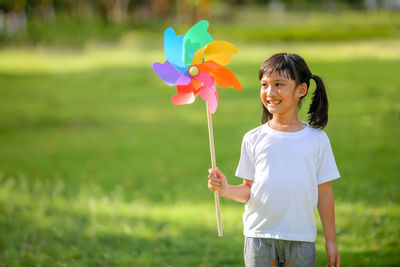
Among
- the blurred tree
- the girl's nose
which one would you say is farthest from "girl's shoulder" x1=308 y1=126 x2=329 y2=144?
the blurred tree

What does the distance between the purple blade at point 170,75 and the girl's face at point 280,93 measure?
427 millimetres

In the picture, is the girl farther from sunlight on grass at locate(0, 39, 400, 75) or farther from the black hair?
sunlight on grass at locate(0, 39, 400, 75)

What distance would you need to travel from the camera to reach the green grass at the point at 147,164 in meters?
4.17

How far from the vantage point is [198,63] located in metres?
2.61

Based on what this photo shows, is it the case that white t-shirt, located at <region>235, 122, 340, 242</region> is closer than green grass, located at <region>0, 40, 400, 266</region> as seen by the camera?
Yes

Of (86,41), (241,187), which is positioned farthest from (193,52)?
(86,41)

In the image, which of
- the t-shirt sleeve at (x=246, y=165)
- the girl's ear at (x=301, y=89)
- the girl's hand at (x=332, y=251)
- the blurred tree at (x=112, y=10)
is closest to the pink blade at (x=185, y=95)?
the t-shirt sleeve at (x=246, y=165)

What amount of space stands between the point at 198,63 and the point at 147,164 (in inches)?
195

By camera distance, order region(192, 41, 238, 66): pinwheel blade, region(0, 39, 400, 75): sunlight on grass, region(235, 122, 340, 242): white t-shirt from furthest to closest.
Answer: region(0, 39, 400, 75): sunlight on grass, region(192, 41, 238, 66): pinwheel blade, region(235, 122, 340, 242): white t-shirt

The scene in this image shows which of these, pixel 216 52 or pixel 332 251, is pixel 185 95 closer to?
pixel 216 52

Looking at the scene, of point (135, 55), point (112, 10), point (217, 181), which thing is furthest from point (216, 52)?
point (112, 10)

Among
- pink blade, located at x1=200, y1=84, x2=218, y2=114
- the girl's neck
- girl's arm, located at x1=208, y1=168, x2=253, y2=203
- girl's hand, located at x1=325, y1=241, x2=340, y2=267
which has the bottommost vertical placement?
girl's hand, located at x1=325, y1=241, x2=340, y2=267

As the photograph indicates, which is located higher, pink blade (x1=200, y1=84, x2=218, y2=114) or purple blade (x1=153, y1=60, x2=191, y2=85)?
purple blade (x1=153, y1=60, x2=191, y2=85)

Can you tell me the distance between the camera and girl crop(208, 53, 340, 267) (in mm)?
2309
